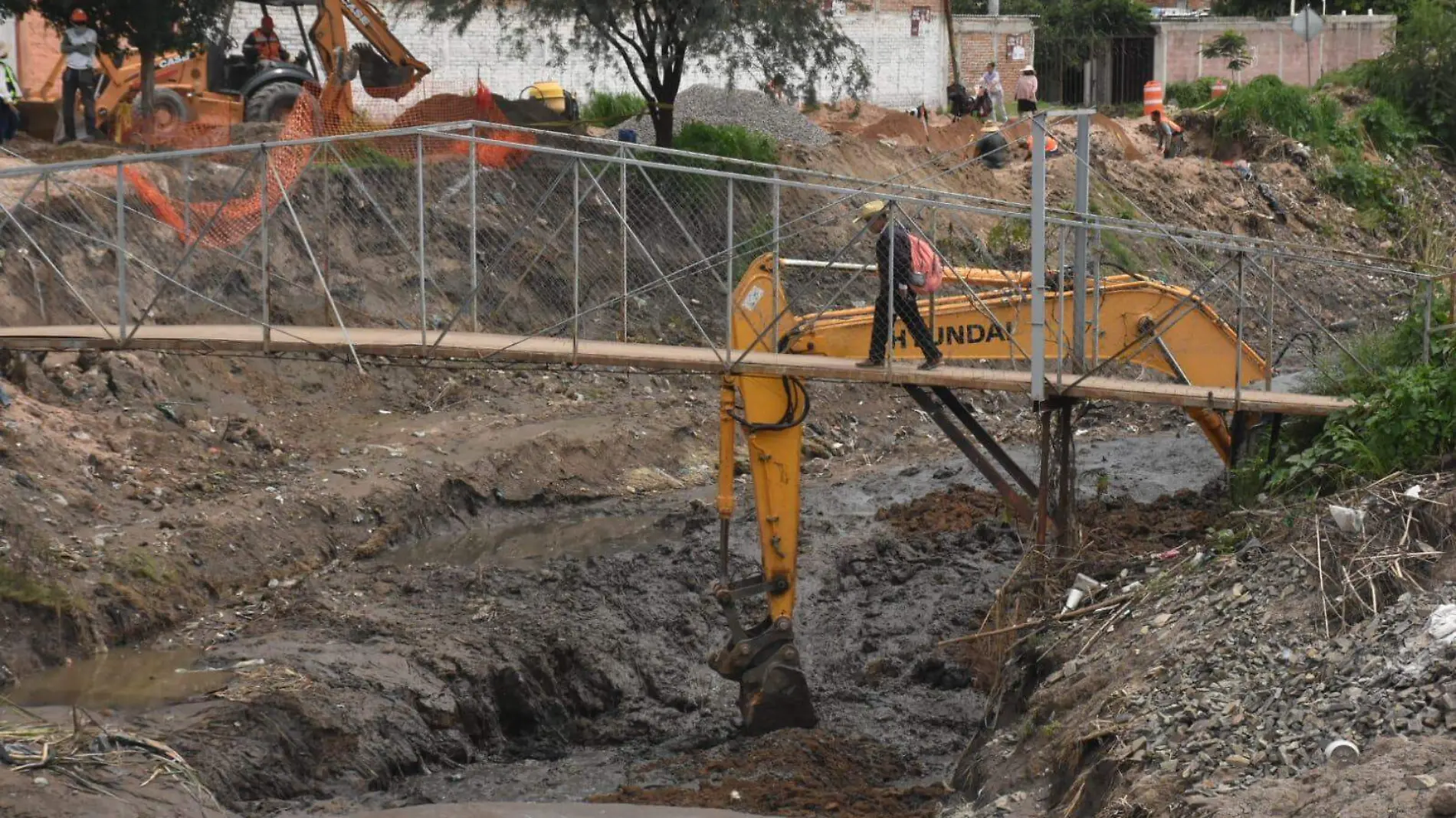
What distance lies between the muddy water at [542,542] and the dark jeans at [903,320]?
4.96m

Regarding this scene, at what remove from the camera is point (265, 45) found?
86.4ft

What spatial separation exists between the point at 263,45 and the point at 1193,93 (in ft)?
68.9

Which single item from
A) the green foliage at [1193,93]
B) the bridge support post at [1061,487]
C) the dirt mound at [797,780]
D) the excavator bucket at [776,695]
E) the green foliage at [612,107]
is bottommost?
the dirt mound at [797,780]

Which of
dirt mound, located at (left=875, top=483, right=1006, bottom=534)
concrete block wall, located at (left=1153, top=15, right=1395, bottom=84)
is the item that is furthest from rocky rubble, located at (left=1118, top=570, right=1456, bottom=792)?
concrete block wall, located at (left=1153, top=15, right=1395, bottom=84)

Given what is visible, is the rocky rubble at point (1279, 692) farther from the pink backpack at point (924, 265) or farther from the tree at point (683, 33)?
the tree at point (683, 33)

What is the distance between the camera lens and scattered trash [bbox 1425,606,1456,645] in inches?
376

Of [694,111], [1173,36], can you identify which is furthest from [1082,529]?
[1173,36]

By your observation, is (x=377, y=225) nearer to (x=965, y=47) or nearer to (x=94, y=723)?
(x=94, y=723)

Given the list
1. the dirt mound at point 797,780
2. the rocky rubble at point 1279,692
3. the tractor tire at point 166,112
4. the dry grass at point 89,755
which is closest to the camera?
the rocky rubble at point 1279,692

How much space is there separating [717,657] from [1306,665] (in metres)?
4.60

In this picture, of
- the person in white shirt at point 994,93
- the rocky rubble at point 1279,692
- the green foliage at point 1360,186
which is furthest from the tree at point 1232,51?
the rocky rubble at point 1279,692

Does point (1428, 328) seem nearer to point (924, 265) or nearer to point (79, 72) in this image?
point (924, 265)

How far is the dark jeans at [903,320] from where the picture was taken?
12961 mm

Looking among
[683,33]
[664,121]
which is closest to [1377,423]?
[683,33]
